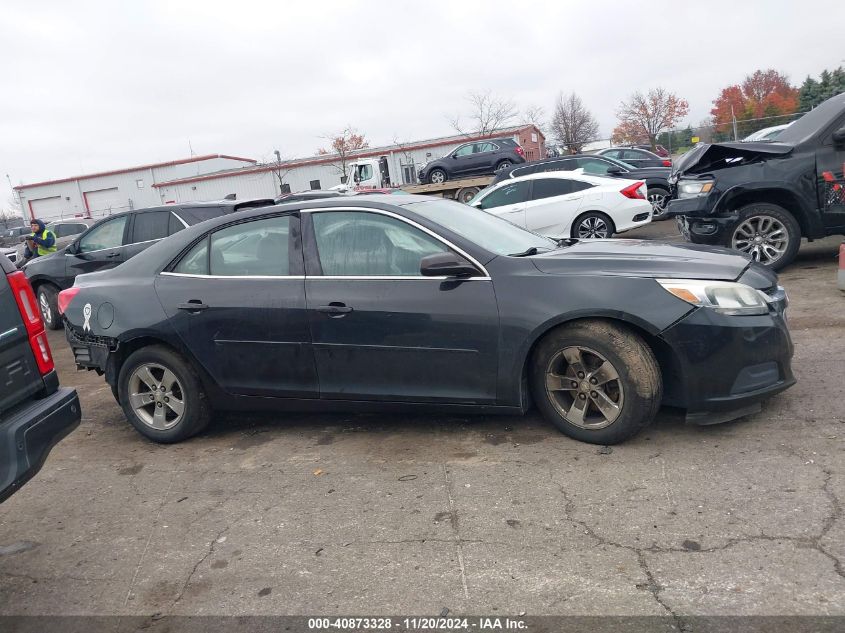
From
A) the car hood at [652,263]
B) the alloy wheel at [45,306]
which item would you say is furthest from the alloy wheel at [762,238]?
the alloy wheel at [45,306]

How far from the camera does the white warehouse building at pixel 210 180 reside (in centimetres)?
4538

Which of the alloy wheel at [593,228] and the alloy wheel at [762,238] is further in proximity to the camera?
the alloy wheel at [593,228]

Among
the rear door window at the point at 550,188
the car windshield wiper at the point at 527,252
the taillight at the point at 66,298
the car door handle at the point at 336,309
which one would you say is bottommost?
the rear door window at the point at 550,188

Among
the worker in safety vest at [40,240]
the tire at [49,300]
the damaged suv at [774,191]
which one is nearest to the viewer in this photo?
the damaged suv at [774,191]

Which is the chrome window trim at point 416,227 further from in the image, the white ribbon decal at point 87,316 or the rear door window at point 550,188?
the rear door window at point 550,188

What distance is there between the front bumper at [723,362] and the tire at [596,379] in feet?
0.54

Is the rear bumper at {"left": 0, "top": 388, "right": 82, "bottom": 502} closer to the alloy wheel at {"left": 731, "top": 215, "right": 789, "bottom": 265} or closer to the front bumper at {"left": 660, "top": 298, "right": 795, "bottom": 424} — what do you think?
the front bumper at {"left": 660, "top": 298, "right": 795, "bottom": 424}

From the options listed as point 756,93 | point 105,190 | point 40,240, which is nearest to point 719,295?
point 40,240

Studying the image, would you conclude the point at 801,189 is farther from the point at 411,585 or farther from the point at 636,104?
the point at 636,104

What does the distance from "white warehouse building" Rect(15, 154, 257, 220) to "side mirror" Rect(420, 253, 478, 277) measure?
54284 mm

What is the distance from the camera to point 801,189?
7816mm

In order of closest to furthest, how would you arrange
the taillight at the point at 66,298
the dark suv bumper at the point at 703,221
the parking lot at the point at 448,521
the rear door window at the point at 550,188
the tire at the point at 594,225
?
1. the parking lot at the point at 448,521
2. the taillight at the point at 66,298
3. the dark suv bumper at the point at 703,221
4. the tire at the point at 594,225
5. the rear door window at the point at 550,188

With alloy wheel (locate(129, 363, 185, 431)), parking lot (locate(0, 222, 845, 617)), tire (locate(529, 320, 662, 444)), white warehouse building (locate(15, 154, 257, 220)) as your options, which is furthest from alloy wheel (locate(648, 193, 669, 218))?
white warehouse building (locate(15, 154, 257, 220))

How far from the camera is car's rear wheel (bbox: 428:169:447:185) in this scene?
24969 millimetres
